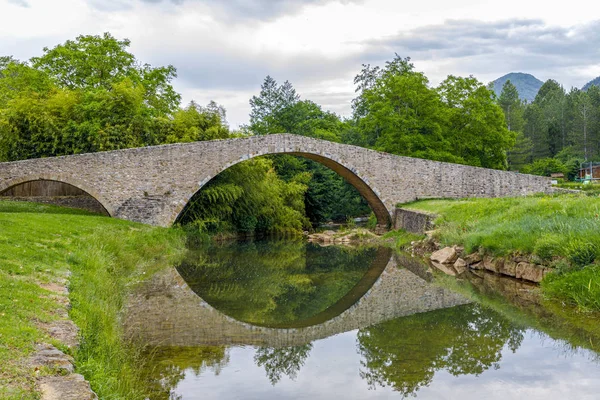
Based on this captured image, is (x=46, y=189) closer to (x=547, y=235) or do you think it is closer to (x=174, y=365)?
(x=174, y=365)

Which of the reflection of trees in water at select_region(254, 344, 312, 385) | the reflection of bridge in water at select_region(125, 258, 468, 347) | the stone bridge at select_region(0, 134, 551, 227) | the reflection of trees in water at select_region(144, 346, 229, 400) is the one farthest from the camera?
the stone bridge at select_region(0, 134, 551, 227)

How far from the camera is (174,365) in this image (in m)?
6.38

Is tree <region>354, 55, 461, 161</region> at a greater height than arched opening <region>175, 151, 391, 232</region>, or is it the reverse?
tree <region>354, 55, 461, 161</region>

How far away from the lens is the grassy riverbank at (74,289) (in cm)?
462

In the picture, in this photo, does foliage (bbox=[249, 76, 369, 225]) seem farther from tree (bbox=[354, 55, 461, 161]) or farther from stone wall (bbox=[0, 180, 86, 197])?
stone wall (bbox=[0, 180, 86, 197])

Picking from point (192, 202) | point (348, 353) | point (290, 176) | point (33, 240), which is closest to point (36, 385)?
point (348, 353)

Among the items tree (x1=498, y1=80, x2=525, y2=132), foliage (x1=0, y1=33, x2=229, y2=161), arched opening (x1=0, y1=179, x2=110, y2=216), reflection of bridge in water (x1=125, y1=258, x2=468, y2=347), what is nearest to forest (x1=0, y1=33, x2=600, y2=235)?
foliage (x1=0, y1=33, x2=229, y2=161)

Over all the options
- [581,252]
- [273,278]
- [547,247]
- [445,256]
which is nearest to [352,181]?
[445,256]

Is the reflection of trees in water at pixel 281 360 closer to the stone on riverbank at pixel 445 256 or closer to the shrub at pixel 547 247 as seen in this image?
the shrub at pixel 547 247

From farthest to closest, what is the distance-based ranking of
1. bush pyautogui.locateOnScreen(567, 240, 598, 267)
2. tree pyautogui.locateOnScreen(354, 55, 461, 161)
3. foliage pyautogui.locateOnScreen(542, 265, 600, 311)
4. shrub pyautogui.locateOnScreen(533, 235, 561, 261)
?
tree pyautogui.locateOnScreen(354, 55, 461, 161), shrub pyautogui.locateOnScreen(533, 235, 561, 261), bush pyautogui.locateOnScreen(567, 240, 598, 267), foliage pyautogui.locateOnScreen(542, 265, 600, 311)

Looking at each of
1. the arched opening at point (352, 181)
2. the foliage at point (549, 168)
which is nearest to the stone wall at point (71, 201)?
the arched opening at point (352, 181)

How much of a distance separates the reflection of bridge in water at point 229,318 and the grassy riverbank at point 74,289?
0.48 m

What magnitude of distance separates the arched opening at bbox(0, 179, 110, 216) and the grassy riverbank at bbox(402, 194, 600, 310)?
14565 millimetres

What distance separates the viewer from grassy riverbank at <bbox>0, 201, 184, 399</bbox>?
4.62 m
